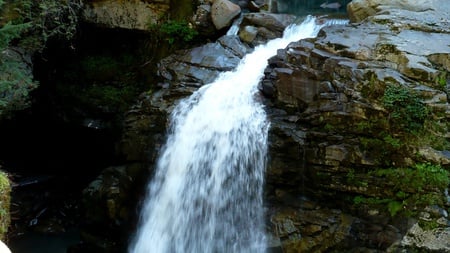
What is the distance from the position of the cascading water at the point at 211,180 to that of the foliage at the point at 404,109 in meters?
1.88

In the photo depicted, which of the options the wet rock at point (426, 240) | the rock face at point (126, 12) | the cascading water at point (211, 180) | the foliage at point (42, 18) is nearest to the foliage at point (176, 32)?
the rock face at point (126, 12)

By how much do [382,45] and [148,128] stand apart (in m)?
4.24

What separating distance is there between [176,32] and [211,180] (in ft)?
13.0

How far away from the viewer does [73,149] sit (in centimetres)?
1136

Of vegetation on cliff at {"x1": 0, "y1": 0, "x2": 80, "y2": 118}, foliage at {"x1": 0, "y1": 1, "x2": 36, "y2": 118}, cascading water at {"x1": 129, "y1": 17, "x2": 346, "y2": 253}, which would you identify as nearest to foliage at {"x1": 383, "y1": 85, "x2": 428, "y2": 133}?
cascading water at {"x1": 129, "y1": 17, "x2": 346, "y2": 253}

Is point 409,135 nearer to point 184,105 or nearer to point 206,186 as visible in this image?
point 206,186

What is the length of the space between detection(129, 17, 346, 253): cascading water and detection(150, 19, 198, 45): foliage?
2.09 metres

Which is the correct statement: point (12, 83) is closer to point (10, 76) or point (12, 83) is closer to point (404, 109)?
point (10, 76)

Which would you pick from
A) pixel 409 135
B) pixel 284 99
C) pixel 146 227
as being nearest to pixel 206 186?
pixel 146 227

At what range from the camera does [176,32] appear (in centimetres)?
932

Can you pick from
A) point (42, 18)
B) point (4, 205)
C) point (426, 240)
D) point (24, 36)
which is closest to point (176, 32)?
point (42, 18)

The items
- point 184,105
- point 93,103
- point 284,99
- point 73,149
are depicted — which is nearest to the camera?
point 284,99

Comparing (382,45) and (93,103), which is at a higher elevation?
(382,45)

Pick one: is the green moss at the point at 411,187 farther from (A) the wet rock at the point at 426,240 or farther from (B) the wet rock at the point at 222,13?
(B) the wet rock at the point at 222,13
